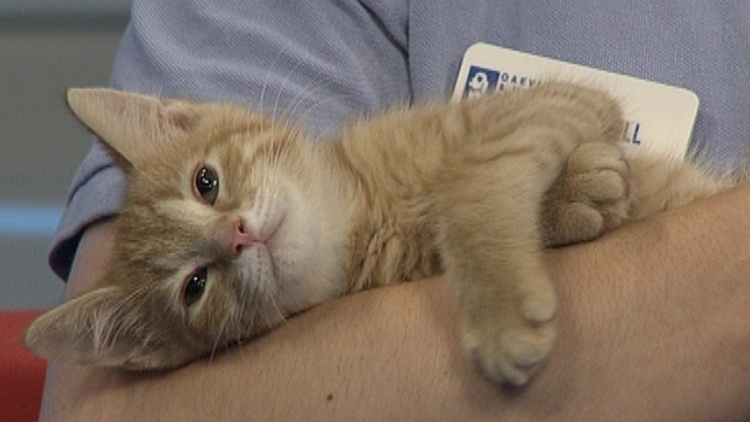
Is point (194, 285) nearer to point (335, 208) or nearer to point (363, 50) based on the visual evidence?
point (335, 208)

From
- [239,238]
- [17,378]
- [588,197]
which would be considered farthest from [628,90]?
[17,378]

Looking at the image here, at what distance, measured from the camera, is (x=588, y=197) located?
1045mm

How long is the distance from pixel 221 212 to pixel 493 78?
0.46 metres

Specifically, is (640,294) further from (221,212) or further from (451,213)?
(221,212)

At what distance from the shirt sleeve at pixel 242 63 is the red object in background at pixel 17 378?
0.41 meters

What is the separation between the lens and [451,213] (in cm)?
108

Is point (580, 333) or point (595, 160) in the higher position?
point (595, 160)

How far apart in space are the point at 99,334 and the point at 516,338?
51cm

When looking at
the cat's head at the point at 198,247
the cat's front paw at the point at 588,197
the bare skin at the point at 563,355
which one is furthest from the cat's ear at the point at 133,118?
the cat's front paw at the point at 588,197

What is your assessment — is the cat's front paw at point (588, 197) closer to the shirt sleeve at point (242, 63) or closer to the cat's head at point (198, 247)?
the cat's head at point (198, 247)

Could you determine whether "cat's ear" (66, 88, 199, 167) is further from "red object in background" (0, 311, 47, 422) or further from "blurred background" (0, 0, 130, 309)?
"blurred background" (0, 0, 130, 309)

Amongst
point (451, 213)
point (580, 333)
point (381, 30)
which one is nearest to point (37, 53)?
point (381, 30)

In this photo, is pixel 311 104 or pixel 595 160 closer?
pixel 595 160

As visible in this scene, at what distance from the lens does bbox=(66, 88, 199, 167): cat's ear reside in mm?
1208
